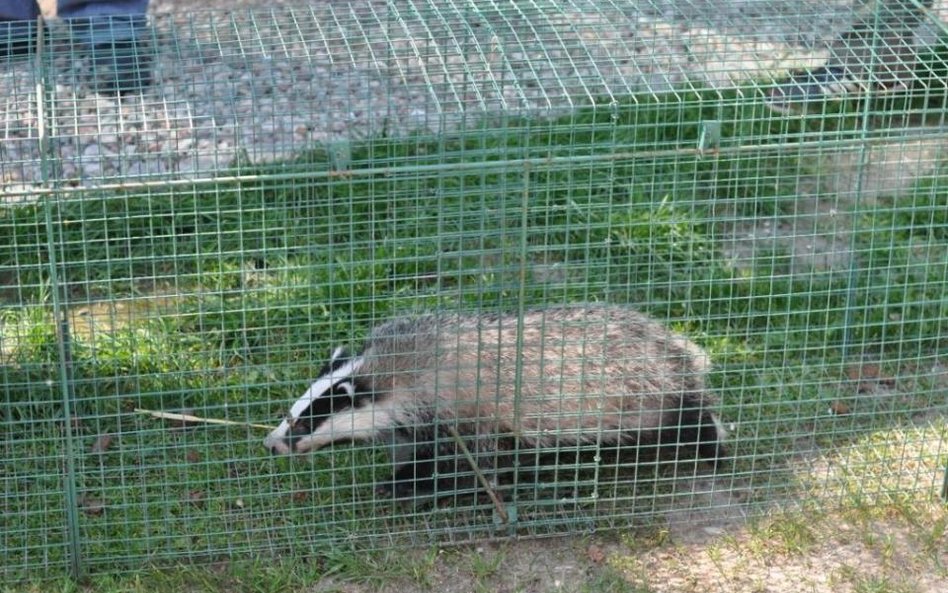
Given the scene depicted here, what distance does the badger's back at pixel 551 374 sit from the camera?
16.1 ft

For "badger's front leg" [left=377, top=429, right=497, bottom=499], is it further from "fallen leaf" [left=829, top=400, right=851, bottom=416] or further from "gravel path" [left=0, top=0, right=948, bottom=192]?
"fallen leaf" [left=829, top=400, right=851, bottom=416]

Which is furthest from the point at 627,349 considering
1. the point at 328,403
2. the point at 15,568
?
the point at 15,568

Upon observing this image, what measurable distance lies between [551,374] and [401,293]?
921 mm

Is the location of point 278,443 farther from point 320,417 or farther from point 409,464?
point 409,464

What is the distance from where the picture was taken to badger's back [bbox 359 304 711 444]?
4.91 m

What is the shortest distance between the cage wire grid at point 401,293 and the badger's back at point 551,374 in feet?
0.31

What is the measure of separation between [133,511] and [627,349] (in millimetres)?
2013

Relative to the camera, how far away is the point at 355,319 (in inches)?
224

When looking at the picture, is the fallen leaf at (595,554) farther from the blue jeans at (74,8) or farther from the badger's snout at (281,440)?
the blue jeans at (74,8)

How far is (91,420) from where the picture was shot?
5.29m

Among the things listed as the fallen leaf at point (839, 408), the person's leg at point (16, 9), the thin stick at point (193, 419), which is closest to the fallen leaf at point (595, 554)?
the thin stick at point (193, 419)

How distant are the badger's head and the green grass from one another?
0.29 ft

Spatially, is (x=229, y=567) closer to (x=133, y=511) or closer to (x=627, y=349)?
(x=133, y=511)

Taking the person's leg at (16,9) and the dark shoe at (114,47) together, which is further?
the person's leg at (16,9)
